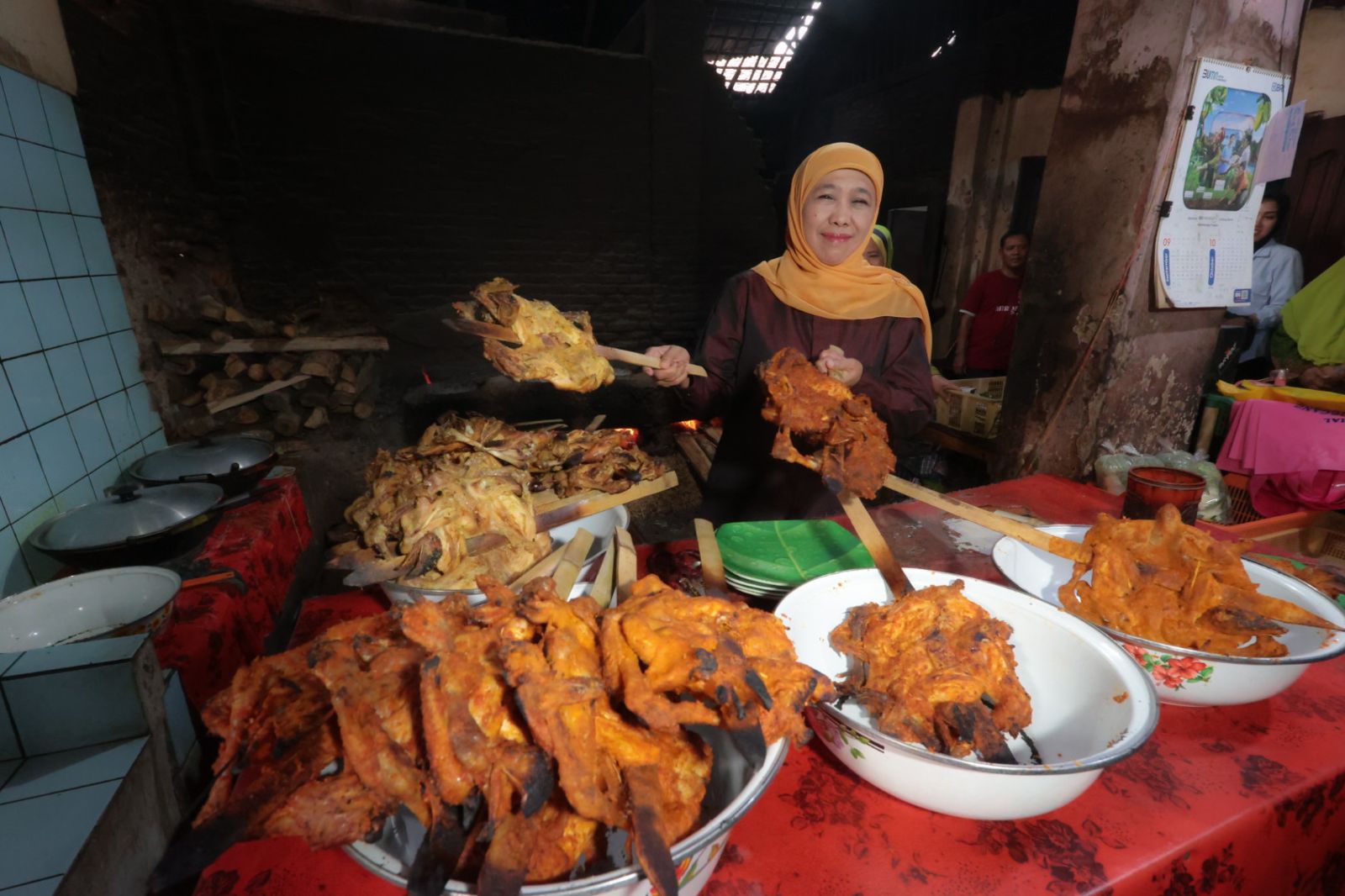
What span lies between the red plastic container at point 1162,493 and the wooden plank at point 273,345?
6.66 meters

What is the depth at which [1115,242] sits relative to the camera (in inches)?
155

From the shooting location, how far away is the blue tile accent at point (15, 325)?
2961 mm

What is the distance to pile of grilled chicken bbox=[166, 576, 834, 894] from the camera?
0.87 m

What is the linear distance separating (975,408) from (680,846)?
5.87 meters

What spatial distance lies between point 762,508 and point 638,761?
9.78ft

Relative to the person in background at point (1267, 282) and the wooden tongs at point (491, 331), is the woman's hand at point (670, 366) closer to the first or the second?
the wooden tongs at point (491, 331)

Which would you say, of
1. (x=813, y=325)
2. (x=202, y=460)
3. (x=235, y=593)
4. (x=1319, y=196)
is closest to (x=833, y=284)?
(x=813, y=325)

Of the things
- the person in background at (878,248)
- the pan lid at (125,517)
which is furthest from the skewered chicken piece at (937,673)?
the person in background at (878,248)

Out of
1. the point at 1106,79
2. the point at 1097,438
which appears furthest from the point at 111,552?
the point at 1106,79

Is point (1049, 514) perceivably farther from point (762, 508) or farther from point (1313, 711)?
point (762, 508)

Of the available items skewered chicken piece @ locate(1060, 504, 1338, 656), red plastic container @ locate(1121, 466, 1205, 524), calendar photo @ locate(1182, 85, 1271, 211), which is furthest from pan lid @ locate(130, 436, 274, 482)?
calendar photo @ locate(1182, 85, 1271, 211)

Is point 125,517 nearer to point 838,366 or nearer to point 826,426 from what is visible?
point 826,426

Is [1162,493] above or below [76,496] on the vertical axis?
above

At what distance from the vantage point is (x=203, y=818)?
85cm
